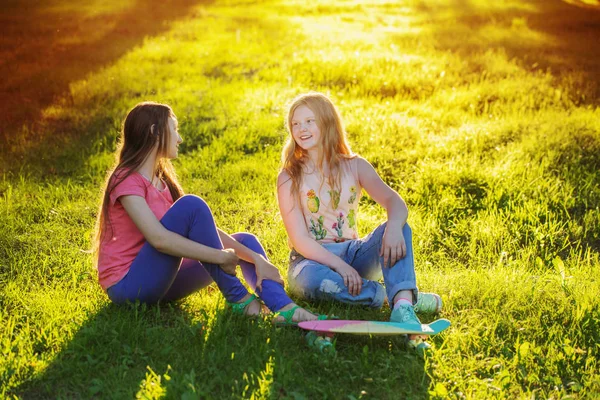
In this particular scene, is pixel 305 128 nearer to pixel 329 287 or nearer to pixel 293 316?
pixel 329 287

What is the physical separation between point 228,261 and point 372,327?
80 centimetres

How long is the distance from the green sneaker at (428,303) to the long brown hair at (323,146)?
798 mm

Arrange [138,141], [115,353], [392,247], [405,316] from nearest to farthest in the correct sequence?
[115,353]
[405,316]
[392,247]
[138,141]

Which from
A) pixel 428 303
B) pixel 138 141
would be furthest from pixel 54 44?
pixel 428 303

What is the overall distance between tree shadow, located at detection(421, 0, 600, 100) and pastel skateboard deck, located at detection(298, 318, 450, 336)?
561 cm

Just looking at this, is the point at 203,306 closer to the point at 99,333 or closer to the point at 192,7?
the point at 99,333

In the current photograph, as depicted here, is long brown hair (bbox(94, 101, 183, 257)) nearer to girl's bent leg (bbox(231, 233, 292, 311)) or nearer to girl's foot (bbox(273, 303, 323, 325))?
girl's bent leg (bbox(231, 233, 292, 311))

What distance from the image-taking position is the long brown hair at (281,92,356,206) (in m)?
3.73

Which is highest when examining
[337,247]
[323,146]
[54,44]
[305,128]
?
[305,128]

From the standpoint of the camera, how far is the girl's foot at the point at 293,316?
129 inches

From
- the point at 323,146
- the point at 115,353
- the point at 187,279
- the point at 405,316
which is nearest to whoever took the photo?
the point at 115,353

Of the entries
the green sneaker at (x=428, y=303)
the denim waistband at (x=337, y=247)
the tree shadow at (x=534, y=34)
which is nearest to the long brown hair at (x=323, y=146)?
the denim waistband at (x=337, y=247)

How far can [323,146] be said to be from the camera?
12.5ft

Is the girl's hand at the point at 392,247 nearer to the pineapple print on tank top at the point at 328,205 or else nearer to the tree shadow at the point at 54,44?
the pineapple print on tank top at the point at 328,205
